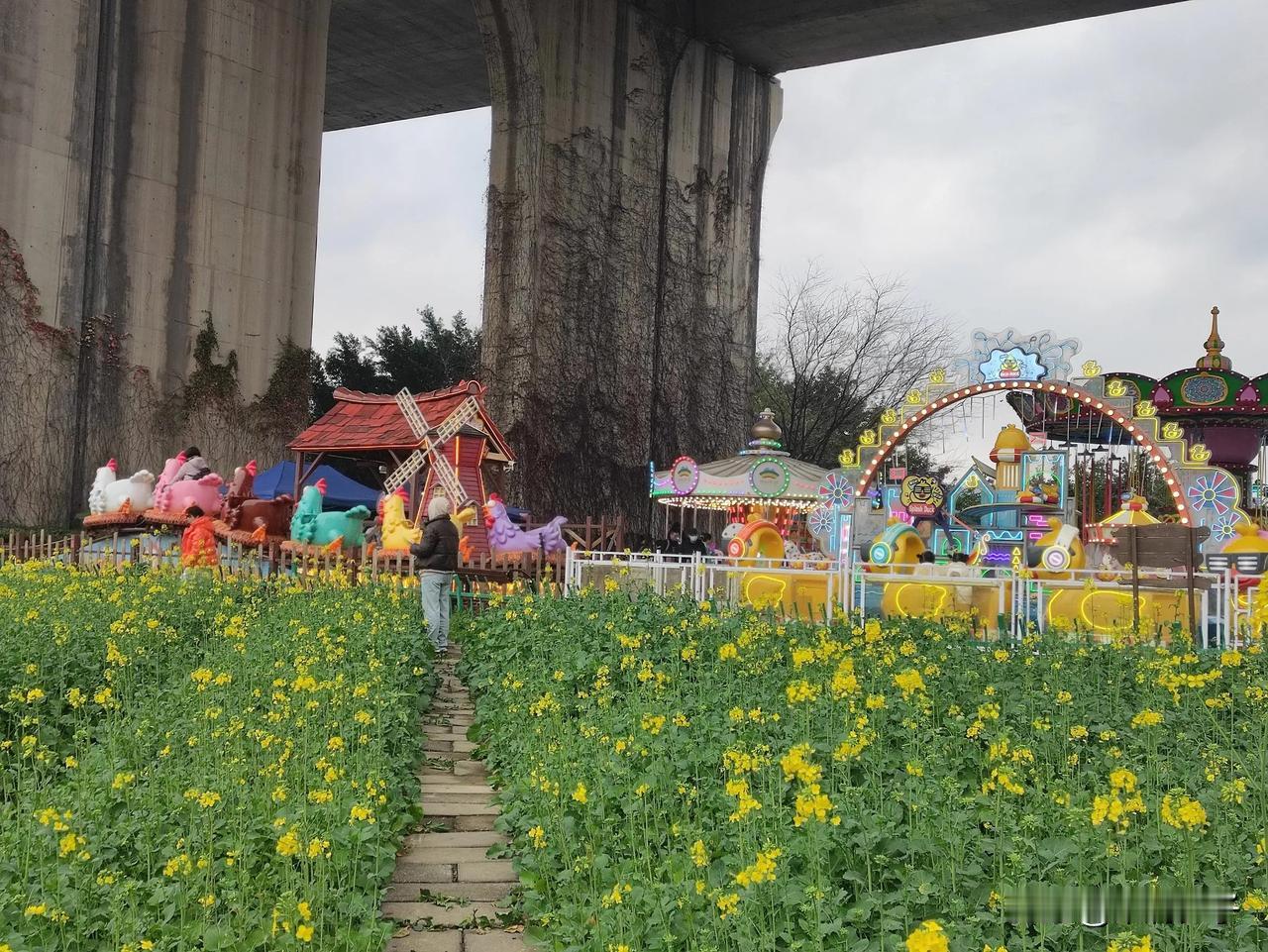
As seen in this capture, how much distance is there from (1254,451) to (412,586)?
21146 millimetres

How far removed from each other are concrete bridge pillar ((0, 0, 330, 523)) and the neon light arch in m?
14.1

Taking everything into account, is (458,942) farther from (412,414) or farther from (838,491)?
(838,491)

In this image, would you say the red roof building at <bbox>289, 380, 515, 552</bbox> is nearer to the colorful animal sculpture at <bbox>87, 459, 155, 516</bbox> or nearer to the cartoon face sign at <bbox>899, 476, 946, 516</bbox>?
the colorful animal sculpture at <bbox>87, 459, 155, 516</bbox>

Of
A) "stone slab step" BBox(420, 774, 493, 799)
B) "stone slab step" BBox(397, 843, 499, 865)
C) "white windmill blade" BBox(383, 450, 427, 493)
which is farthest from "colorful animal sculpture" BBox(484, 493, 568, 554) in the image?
"stone slab step" BBox(397, 843, 499, 865)

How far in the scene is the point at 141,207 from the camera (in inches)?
995

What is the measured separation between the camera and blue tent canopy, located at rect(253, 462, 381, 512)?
86.7 ft

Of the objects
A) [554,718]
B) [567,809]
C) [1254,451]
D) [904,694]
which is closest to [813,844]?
[567,809]

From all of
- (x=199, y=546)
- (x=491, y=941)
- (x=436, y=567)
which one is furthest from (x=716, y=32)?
(x=491, y=941)

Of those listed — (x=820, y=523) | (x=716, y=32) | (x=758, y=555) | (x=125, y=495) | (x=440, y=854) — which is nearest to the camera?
(x=440, y=854)

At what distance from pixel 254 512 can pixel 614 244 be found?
660 inches

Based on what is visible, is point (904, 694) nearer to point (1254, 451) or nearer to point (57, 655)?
point (57, 655)

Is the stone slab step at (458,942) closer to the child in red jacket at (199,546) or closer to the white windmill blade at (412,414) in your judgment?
the child in red jacket at (199,546)

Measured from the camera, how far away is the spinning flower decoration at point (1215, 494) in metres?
18.8

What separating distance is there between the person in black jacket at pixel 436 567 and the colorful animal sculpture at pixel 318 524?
5.52m
